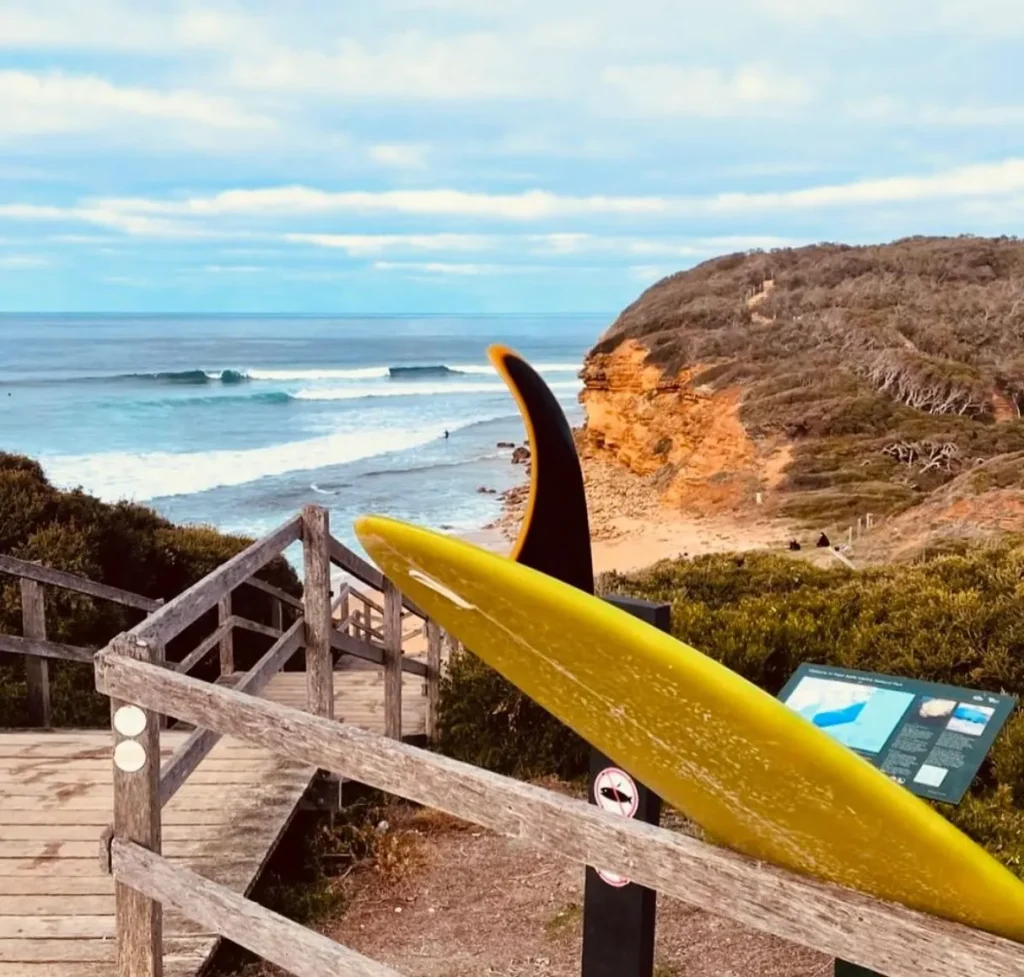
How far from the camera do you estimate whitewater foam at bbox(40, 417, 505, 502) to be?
99.5ft

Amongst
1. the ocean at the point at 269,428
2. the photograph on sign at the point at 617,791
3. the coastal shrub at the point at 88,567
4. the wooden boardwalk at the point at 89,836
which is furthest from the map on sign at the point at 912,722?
the ocean at the point at 269,428

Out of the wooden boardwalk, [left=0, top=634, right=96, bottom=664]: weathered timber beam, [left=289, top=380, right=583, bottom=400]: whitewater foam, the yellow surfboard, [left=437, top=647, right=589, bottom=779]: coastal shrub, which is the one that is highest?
the yellow surfboard

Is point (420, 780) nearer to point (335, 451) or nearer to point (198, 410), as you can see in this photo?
point (335, 451)

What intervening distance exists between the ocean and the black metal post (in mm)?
17266

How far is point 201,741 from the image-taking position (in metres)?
3.09

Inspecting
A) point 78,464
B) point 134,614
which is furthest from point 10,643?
point 78,464

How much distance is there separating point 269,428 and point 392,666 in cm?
3850

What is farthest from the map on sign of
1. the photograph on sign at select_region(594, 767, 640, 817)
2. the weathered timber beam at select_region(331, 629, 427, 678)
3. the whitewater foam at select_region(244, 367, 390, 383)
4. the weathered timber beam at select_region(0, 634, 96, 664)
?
the whitewater foam at select_region(244, 367, 390, 383)

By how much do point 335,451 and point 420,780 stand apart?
3581 centimetres

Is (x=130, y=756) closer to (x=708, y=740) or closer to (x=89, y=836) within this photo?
(x=89, y=836)

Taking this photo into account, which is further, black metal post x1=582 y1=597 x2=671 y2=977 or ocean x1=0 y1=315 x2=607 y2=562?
ocean x1=0 y1=315 x2=607 y2=562

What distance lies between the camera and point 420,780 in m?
1.88

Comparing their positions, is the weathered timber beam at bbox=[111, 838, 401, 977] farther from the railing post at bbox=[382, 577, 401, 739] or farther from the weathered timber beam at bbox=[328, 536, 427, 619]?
the railing post at bbox=[382, 577, 401, 739]

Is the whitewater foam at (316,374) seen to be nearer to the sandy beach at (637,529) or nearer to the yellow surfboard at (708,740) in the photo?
the sandy beach at (637,529)
